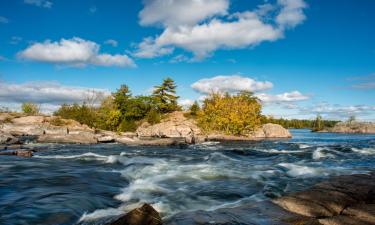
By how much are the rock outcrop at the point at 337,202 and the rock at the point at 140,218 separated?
139 inches

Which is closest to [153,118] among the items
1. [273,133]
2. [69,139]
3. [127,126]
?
[127,126]

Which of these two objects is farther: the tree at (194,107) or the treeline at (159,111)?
the tree at (194,107)

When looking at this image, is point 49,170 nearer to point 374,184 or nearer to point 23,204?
point 23,204

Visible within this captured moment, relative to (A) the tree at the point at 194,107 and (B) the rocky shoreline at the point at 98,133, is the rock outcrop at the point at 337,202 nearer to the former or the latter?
(B) the rocky shoreline at the point at 98,133

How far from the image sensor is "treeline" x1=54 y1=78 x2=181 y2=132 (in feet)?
260

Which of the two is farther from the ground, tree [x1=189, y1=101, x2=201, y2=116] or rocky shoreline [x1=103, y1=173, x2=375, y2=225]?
tree [x1=189, y1=101, x2=201, y2=116]

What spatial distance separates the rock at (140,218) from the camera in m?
6.15

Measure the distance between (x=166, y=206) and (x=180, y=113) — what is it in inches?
3004

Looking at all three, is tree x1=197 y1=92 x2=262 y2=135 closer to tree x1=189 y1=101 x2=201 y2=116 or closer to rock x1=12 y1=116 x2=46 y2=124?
tree x1=189 y1=101 x2=201 y2=116

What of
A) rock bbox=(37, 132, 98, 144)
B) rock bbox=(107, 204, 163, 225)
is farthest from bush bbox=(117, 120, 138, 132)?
rock bbox=(107, 204, 163, 225)

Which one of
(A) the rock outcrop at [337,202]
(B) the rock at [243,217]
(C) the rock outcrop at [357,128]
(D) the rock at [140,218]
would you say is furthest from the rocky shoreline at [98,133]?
(C) the rock outcrop at [357,128]

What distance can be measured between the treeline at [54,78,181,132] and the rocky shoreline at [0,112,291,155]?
5.41 meters

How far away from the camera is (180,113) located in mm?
86188

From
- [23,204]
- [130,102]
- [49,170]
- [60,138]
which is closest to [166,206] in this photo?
[23,204]
